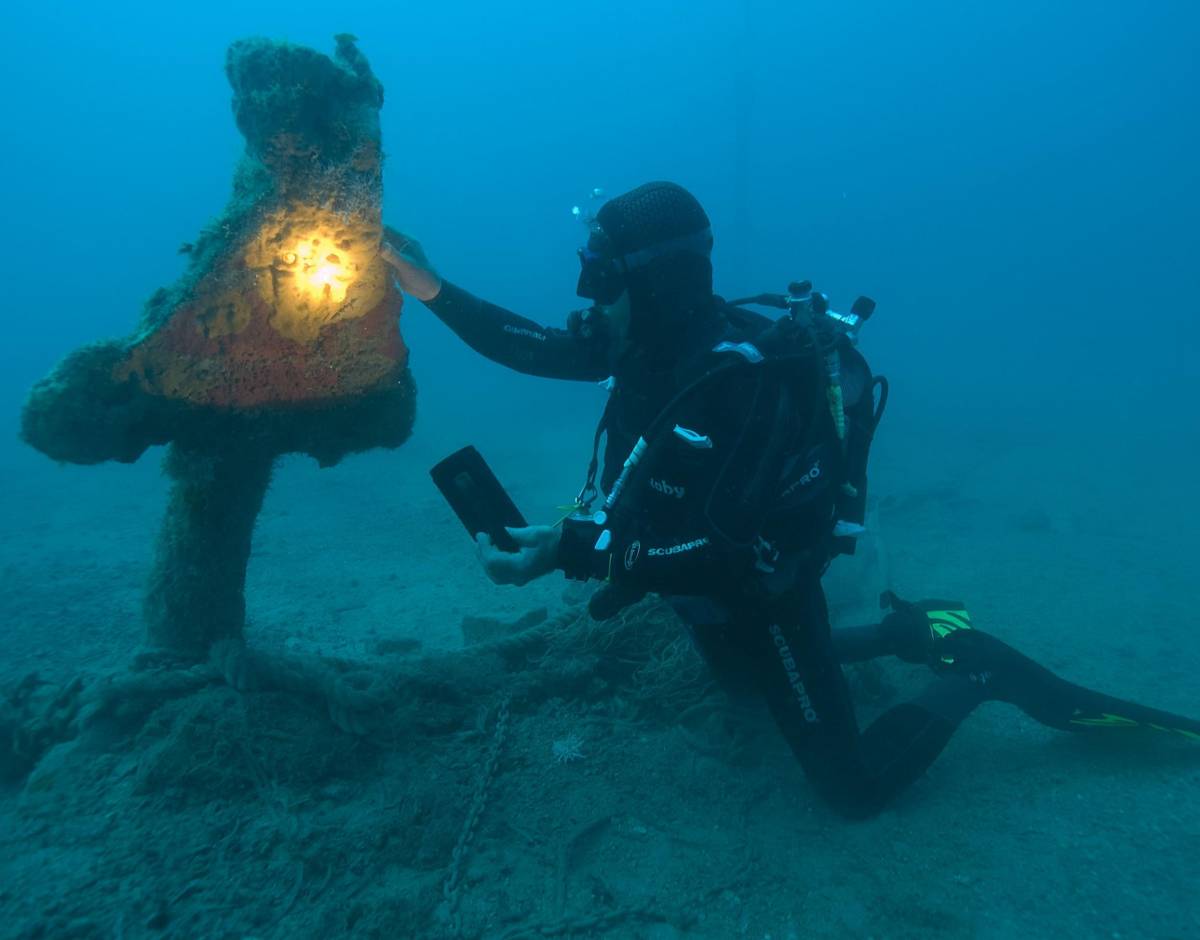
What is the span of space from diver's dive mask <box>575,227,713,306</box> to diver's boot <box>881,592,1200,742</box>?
9.13 feet

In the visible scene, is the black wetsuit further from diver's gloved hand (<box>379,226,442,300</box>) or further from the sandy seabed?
the sandy seabed

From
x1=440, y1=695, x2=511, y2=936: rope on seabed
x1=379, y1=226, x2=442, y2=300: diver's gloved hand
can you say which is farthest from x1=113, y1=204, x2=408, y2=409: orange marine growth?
x1=440, y1=695, x2=511, y2=936: rope on seabed

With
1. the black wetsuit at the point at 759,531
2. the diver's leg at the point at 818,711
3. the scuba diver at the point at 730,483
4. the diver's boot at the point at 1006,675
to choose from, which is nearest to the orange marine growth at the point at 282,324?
the scuba diver at the point at 730,483

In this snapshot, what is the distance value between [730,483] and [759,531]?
0.97 ft

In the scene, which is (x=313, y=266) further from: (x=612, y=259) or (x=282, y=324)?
(x=612, y=259)

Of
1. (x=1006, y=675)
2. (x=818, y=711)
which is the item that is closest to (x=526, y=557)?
(x=818, y=711)

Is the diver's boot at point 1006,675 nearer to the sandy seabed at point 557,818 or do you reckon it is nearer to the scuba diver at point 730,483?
the scuba diver at point 730,483

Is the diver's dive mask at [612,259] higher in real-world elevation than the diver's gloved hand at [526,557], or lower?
higher

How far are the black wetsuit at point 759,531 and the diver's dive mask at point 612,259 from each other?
0.33m

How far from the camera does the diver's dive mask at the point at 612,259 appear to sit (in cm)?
323

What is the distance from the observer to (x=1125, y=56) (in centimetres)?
9938

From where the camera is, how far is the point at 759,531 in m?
2.99

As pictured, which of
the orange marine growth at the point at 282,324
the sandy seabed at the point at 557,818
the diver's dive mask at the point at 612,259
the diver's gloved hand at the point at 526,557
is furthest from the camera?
the diver's dive mask at the point at 612,259

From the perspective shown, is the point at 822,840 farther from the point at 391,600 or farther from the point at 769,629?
the point at 391,600
